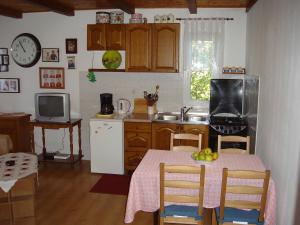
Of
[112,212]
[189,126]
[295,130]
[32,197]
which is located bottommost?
[112,212]

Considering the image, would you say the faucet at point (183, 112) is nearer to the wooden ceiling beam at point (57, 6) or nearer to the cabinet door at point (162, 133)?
the cabinet door at point (162, 133)

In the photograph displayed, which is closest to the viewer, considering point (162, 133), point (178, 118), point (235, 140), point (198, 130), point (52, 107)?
point (235, 140)

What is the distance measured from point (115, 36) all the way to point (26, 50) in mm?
1648

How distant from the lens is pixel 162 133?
4477 millimetres

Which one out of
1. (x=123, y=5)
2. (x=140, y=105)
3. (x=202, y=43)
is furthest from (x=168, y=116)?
(x=123, y=5)

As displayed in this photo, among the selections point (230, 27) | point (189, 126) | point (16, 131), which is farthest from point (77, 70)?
point (230, 27)

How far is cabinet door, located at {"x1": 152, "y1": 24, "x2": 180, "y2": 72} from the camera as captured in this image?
4.55m

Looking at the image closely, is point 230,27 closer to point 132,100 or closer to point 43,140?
point 132,100

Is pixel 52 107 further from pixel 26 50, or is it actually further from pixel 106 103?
pixel 26 50

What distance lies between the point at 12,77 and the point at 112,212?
3219 millimetres

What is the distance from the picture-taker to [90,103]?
17.0ft

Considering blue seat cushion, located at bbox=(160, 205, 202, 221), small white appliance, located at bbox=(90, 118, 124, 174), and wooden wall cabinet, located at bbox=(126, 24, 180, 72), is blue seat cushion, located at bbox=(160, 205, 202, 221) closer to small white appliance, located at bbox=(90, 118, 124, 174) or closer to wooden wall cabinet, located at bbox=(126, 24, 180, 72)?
small white appliance, located at bbox=(90, 118, 124, 174)

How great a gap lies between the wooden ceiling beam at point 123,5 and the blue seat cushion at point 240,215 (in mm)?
2774

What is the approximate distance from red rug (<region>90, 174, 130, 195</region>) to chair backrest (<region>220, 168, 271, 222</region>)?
1.85 m
